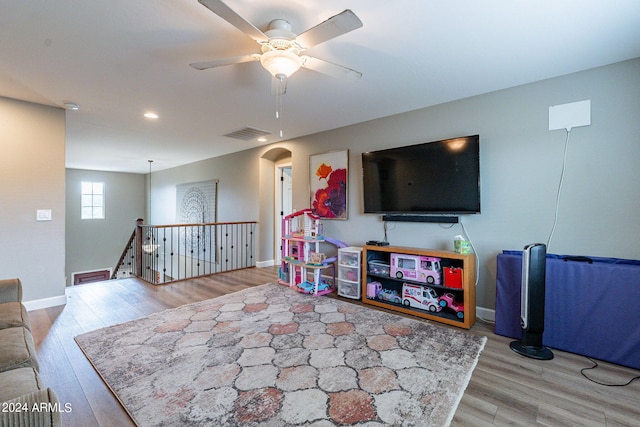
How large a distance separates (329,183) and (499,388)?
313 centimetres

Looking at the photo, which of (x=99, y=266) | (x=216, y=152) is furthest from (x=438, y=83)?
(x=99, y=266)

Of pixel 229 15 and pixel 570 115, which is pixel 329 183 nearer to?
pixel 570 115

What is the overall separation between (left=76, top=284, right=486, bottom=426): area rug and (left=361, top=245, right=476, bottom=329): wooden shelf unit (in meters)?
0.21

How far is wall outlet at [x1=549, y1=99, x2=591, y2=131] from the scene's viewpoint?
7.95ft

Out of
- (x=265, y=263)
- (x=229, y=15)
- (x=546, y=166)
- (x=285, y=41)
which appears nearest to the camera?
(x=229, y=15)

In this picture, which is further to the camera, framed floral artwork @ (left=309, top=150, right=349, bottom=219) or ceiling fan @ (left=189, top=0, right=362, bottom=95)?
framed floral artwork @ (left=309, top=150, right=349, bottom=219)

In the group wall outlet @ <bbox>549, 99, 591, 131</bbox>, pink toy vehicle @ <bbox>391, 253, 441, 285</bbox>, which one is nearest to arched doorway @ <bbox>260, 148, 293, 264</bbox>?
pink toy vehicle @ <bbox>391, 253, 441, 285</bbox>

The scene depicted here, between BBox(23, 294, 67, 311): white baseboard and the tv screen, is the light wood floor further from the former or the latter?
the tv screen

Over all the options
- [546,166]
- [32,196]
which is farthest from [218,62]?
[32,196]

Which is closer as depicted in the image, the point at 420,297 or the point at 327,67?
the point at 327,67

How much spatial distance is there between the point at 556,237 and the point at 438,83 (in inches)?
72.7

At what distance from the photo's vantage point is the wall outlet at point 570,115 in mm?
2424

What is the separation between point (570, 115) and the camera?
8.17 feet

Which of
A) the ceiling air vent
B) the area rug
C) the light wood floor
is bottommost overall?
the light wood floor
